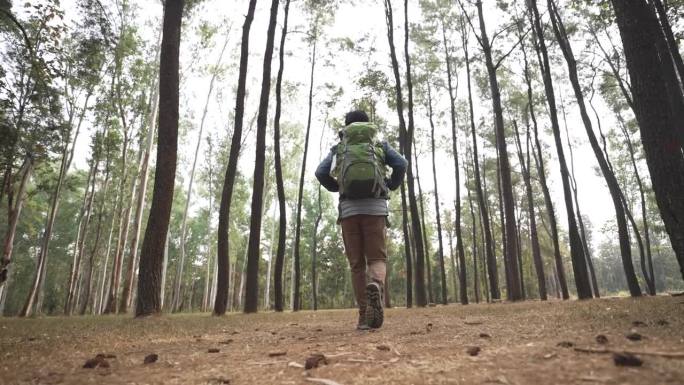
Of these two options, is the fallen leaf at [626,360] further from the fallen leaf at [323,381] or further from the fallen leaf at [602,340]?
the fallen leaf at [323,381]

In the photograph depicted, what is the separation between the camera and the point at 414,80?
901 inches

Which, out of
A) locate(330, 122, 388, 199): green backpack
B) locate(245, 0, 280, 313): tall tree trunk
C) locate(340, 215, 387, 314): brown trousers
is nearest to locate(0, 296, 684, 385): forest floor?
locate(340, 215, 387, 314): brown trousers

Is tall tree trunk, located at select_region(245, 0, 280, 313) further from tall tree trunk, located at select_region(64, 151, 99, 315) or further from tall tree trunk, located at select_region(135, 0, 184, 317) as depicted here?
tall tree trunk, located at select_region(64, 151, 99, 315)

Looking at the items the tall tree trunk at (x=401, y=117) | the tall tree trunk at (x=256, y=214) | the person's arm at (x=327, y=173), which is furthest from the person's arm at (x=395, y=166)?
the tall tree trunk at (x=401, y=117)

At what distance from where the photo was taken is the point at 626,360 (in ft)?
5.02

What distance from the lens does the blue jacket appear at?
449 centimetres

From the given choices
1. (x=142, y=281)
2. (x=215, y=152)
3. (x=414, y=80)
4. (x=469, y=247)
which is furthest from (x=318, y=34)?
(x=469, y=247)

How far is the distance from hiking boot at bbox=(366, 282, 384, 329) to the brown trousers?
20 cm

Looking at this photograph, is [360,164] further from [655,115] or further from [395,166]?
[655,115]

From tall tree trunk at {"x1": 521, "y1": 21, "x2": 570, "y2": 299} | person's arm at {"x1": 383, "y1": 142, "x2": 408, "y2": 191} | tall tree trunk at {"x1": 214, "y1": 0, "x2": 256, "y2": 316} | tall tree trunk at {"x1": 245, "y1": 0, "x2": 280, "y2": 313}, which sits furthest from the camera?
tall tree trunk at {"x1": 521, "y1": 21, "x2": 570, "y2": 299}

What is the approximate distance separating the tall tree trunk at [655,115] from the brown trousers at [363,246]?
3.01 m

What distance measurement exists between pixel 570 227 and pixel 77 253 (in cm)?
2522

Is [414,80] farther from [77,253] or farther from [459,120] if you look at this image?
[77,253]

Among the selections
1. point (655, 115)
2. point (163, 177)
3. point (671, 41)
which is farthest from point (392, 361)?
point (671, 41)
